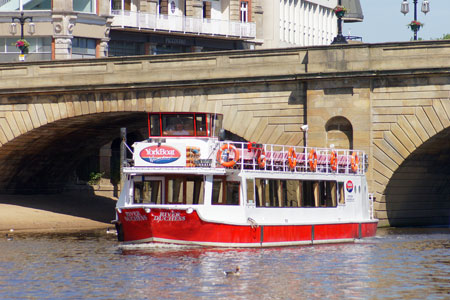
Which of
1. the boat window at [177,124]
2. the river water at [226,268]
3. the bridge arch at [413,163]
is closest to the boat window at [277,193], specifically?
the river water at [226,268]

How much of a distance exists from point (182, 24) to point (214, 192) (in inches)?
2172

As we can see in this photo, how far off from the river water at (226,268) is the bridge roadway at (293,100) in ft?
20.3

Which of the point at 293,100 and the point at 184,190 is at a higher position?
the point at 293,100

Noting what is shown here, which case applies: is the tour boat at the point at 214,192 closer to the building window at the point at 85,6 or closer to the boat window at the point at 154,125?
the boat window at the point at 154,125

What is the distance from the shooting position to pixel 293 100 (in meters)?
54.8

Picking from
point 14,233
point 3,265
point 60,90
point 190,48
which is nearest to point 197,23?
point 190,48

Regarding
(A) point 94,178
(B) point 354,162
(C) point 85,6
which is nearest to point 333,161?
(B) point 354,162

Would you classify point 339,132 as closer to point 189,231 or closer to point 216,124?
point 216,124

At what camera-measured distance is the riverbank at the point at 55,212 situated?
2341 inches

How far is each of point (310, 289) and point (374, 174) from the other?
19.6 meters

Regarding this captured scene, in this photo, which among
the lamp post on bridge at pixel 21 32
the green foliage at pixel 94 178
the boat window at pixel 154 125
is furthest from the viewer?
the green foliage at pixel 94 178

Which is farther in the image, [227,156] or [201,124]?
[201,124]

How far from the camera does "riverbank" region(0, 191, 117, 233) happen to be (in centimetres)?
5947

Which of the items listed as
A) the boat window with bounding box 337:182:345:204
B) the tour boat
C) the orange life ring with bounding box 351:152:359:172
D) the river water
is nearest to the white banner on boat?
the tour boat
